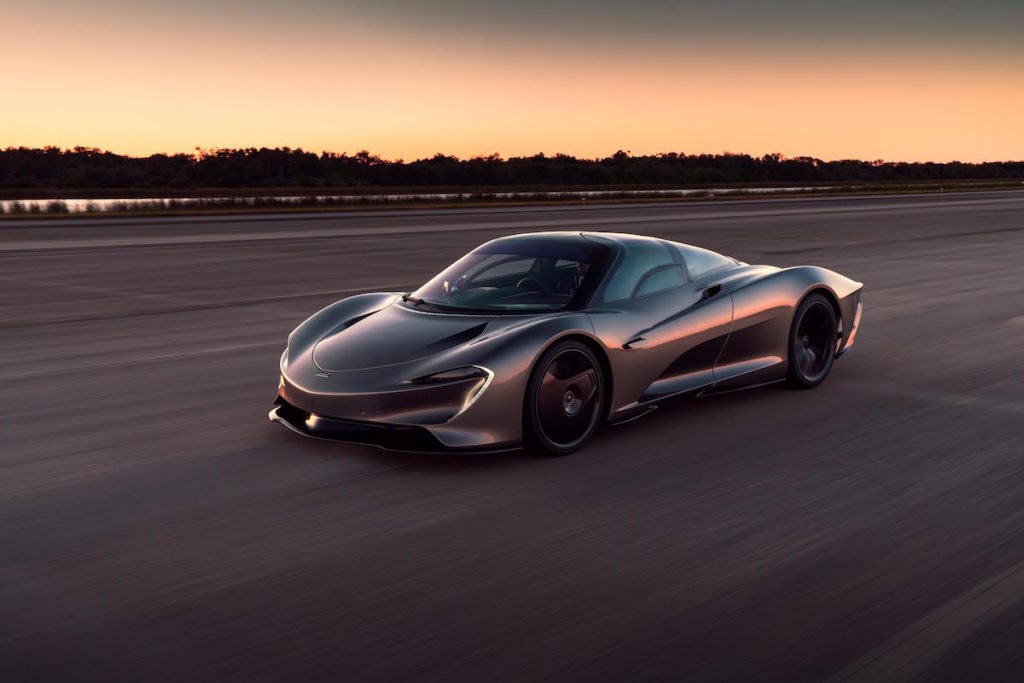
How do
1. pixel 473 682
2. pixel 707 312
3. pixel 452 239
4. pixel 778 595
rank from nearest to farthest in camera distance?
pixel 473 682 < pixel 778 595 < pixel 707 312 < pixel 452 239

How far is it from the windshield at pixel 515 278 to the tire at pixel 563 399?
1.40 ft

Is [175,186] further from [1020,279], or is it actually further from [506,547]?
[506,547]

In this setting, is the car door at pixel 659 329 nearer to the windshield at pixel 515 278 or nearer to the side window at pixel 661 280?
the side window at pixel 661 280

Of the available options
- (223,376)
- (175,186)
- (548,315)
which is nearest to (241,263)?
(223,376)

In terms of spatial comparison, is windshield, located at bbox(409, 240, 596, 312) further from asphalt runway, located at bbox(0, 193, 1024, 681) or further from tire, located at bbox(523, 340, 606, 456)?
asphalt runway, located at bbox(0, 193, 1024, 681)

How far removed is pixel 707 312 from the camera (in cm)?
675

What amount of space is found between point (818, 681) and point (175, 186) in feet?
264

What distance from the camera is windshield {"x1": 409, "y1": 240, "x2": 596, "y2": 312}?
639 cm

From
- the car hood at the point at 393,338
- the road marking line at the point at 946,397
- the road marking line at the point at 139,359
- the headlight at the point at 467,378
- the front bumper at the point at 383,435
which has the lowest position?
the road marking line at the point at 139,359

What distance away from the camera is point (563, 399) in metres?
5.86

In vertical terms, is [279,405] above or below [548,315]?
below

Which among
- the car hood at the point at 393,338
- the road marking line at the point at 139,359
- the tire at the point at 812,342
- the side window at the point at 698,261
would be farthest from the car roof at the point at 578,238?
the road marking line at the point at 139,359

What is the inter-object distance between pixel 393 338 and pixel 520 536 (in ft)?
5.93

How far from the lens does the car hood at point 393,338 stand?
5.79 m
